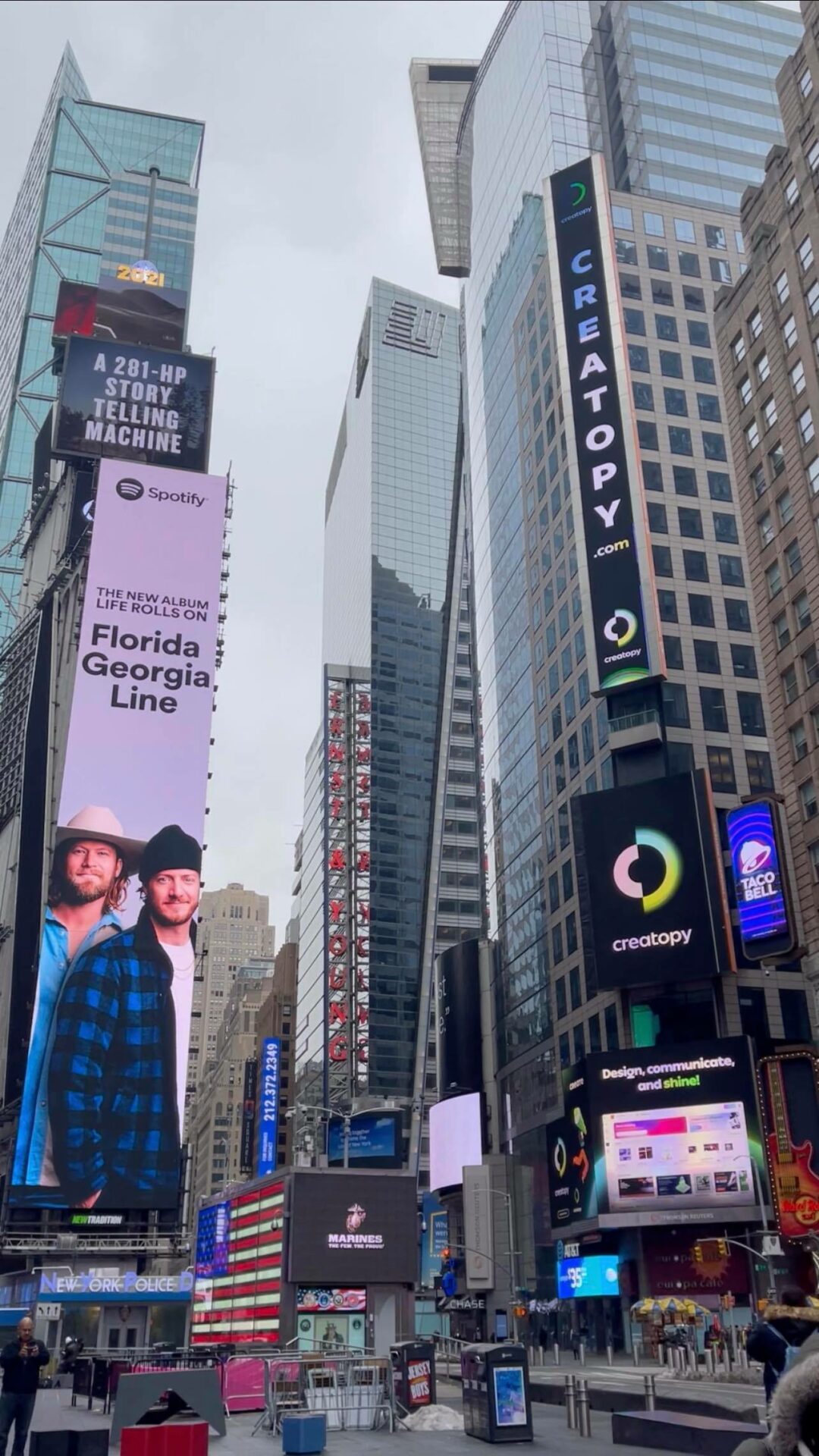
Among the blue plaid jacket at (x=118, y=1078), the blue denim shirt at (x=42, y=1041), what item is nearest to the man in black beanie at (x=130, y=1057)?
the blue plaid jacket at (x=118, y=1078)

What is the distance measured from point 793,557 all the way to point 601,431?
23724 millimetres

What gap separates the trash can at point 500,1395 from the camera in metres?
21.5

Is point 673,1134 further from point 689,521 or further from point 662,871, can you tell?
point 689,521

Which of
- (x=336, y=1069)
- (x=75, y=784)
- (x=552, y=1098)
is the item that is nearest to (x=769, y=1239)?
(x=552, y=1098)

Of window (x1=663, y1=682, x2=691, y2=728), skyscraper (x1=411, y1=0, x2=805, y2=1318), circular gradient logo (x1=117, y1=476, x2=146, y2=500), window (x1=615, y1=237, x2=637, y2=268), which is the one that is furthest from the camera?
circular gradient logo (x1=117, y1=476, x2=146, y2=500)

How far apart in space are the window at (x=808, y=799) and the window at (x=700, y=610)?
23.3 meters

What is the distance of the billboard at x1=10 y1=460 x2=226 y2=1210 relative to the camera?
80.0 metres

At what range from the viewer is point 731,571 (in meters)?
87.9

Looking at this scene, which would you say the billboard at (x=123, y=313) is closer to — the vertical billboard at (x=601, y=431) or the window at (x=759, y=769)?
the vertical billboard at (x=601, y=431)

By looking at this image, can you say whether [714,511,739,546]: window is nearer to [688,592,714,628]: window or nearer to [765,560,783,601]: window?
[688,592,714,628]: window

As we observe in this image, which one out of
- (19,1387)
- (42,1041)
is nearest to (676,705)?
(42,1041)

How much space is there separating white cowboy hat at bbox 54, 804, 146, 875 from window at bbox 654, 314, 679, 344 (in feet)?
175

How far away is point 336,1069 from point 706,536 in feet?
243

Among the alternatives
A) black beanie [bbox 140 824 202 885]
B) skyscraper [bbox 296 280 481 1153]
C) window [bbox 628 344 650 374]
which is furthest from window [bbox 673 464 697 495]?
skyscraper [bbox 296 280 481 1153]
